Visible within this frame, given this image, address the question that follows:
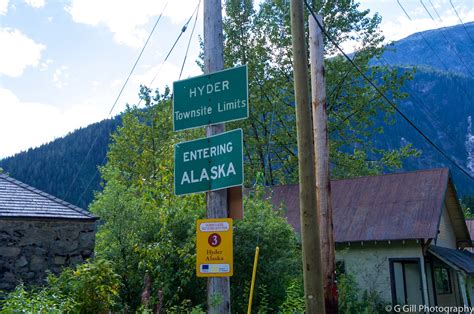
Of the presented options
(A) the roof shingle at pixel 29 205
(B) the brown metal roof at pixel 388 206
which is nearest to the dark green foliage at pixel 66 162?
(B) the brown metal roof at pixel 388 206

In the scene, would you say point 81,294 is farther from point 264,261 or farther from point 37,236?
point 264,261

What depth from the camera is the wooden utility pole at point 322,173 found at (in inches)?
318

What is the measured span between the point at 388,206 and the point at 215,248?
1476cm

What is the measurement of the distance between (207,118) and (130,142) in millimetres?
26864

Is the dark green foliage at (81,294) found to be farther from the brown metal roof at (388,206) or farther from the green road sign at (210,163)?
the brown metal roof at (388,206)

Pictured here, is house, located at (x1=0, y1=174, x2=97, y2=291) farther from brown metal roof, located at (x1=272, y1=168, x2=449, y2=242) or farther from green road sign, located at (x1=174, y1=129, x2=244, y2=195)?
brown metal roof, located at (x1=272, y1=168, x2=449, y2=242)

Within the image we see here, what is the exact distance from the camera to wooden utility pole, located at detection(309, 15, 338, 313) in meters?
8.09

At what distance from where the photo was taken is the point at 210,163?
193 inches

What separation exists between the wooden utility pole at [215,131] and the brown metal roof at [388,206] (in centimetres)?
1277

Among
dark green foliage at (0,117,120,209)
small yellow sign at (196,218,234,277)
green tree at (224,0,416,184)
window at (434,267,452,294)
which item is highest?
dark green foliage at (0,117,120,209)

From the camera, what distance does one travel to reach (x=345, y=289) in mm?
12406

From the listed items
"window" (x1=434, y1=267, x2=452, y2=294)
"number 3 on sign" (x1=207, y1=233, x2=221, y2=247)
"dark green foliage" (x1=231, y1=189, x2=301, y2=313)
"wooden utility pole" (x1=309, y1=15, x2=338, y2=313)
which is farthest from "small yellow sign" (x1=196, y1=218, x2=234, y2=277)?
"window" (x1=434, y1=267, x2=452, y2=294)

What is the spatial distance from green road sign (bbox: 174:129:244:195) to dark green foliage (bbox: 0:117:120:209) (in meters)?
84.7

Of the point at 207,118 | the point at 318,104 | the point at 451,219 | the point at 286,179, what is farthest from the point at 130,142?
the point at 207,118
